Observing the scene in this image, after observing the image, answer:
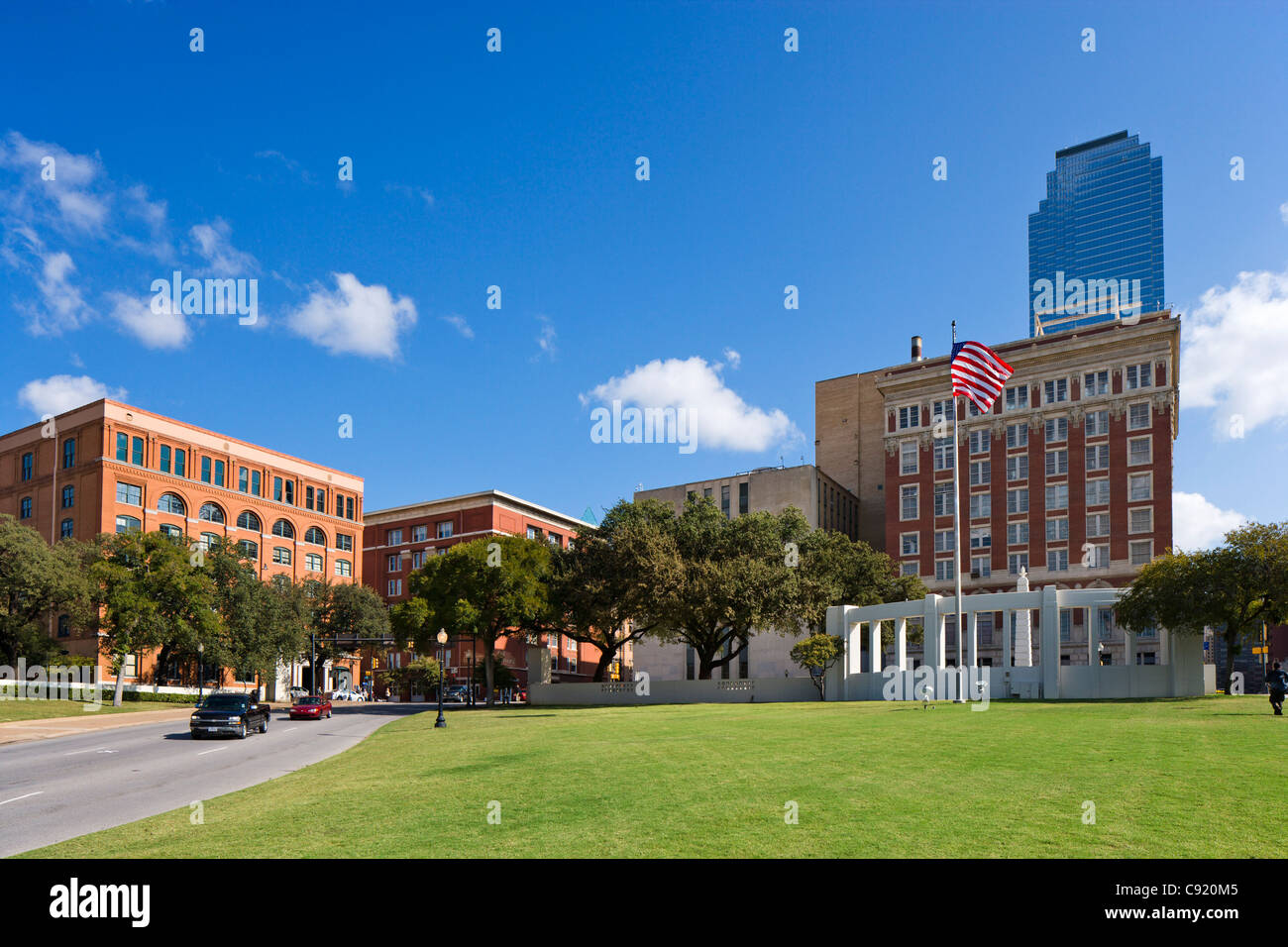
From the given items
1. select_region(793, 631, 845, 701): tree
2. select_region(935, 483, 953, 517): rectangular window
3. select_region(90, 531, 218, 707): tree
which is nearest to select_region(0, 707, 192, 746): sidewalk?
select_region(90, 531, 218, 707): tree

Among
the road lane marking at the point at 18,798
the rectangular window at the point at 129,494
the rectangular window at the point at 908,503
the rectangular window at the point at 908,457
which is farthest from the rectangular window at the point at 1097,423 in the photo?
the road lane marking at the point at 18,798

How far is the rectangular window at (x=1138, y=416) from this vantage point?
92.0 metres

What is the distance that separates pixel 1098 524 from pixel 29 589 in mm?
89553

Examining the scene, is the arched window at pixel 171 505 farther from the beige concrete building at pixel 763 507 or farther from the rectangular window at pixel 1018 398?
the rectangular window at pixel 1018 398

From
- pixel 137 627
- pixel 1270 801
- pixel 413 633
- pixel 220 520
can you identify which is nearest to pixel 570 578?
pixel 413 633

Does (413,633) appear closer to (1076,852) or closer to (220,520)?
(220,520)

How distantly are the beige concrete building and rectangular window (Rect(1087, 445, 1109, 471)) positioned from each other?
27.6 metres

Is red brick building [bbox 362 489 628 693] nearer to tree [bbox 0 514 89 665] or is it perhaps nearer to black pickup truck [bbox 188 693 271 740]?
tree [bbox 0 514 89 665]

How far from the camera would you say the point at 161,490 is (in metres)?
89.8

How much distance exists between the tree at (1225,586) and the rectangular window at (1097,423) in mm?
52696

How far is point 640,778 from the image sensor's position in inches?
674

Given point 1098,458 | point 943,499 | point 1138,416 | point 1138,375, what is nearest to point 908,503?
point 943,499

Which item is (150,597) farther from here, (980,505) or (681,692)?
(980,505)

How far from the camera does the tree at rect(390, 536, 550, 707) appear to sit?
68.6 m
